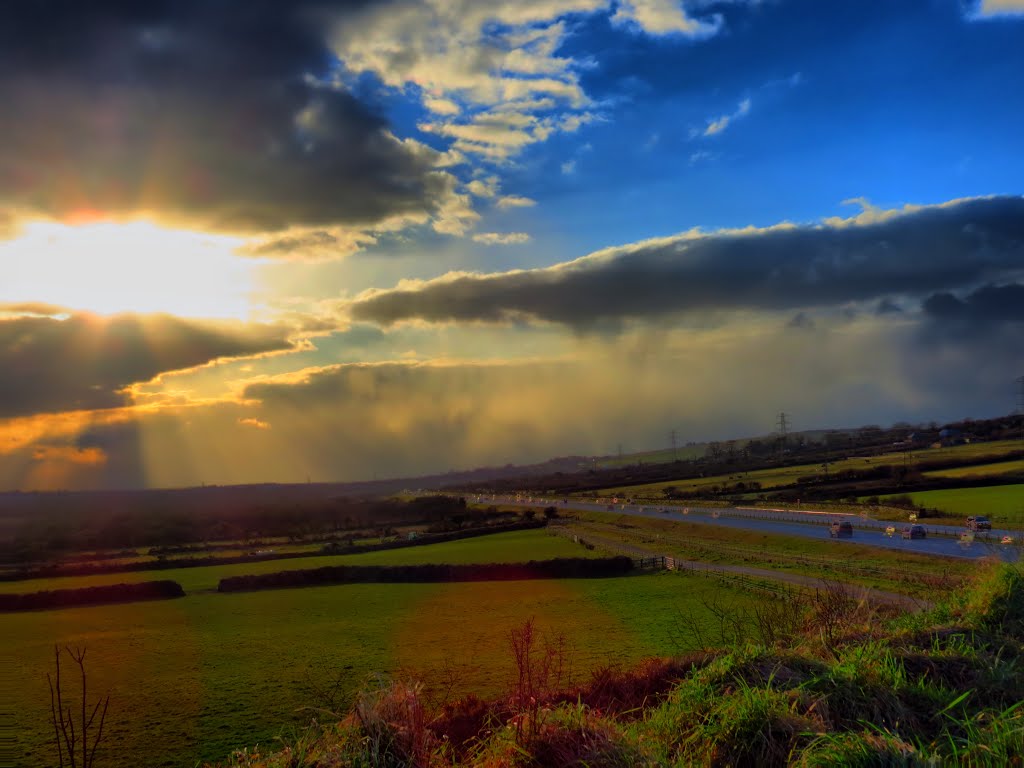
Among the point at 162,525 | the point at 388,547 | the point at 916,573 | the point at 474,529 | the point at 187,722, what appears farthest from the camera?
the point at 162,525

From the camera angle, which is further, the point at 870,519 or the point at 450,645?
the point at 870,519

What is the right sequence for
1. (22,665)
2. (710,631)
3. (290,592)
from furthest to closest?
(290,592) → (22,665) → (710,631)

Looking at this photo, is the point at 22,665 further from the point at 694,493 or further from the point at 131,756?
the point at 694,493

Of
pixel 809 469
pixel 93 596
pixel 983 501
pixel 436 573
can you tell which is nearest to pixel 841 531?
pixel 983 501

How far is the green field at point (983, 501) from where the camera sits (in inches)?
2365

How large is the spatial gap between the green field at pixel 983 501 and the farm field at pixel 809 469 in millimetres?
21273

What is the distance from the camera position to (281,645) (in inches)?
1310

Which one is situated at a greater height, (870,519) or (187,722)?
(187,722)

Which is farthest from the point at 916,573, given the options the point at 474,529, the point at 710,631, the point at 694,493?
the point at 694,493

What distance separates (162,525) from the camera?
117438 millimetres

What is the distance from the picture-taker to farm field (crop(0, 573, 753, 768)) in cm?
2100

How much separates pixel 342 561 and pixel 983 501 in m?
66.9

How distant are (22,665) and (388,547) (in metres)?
53.7

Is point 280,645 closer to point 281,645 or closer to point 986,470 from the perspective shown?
point 281,645
